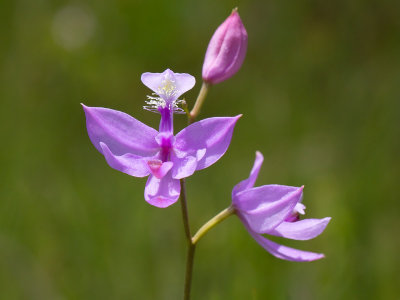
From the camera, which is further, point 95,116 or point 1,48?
point 1,48

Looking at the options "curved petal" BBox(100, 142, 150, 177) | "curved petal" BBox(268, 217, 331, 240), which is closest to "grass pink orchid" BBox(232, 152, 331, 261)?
"curved petal" BBox(268, 217, 331, 240)

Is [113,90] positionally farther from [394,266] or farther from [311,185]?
[394,266]

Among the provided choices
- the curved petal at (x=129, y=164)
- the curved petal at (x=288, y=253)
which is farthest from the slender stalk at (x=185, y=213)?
the curved petal at (x=288, y=253)

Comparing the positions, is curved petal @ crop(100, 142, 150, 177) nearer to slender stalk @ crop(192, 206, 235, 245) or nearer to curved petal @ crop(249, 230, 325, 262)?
slender stalk @ crop(192, 206, 235, 245)

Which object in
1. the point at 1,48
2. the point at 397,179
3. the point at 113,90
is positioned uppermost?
the point at 1,48

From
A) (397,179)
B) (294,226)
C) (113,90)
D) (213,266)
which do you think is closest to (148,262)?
(213,266)

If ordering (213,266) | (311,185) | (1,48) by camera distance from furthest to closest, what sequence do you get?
(1,48) → (311,185) → (213,266)

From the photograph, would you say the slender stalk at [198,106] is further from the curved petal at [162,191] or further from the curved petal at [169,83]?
the curved petal at [162,191]

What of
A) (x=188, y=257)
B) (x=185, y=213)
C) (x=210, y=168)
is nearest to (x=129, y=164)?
(x=185, y=213)
